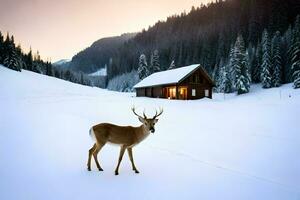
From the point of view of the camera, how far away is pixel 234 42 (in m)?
99.4

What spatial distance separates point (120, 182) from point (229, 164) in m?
3.97

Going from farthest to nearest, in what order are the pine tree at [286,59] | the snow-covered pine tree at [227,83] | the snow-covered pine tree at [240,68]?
the snow-covered pine tree at [227,83] → the pine tree at [286,59] → the snow-covered pine tree at [240,68]

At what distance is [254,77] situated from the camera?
71.0 meters

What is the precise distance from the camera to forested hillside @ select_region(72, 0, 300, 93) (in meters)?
63.9

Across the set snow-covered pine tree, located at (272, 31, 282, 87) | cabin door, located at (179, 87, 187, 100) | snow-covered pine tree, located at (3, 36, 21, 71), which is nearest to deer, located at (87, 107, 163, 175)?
cabin door, located at (179, 87, 187, 100)

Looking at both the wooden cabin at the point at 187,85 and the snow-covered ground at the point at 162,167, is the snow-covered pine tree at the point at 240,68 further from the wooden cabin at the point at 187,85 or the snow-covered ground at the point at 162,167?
the snow-covered ground at the point at 162,167

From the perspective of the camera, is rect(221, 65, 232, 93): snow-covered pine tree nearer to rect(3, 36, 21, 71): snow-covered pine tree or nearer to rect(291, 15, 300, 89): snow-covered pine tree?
rect(291, 15, 300, 89): snow-covered pine tree

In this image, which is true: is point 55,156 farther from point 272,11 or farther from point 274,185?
point 272,11

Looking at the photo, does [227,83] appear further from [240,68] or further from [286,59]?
[286,59]

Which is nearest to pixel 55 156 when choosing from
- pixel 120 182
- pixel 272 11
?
pixel 120 182

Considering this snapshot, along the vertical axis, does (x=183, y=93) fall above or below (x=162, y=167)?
above

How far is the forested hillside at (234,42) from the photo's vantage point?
63938 millimetres

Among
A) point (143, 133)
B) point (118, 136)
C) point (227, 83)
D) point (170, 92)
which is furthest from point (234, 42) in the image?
point (118, 136)

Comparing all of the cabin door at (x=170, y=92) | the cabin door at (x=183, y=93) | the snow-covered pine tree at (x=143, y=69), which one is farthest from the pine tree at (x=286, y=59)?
the snow-covered pine tree at (x=143, y=69)
